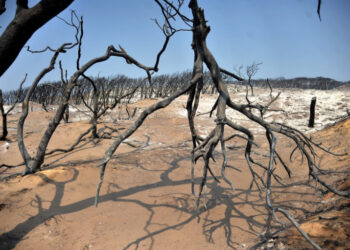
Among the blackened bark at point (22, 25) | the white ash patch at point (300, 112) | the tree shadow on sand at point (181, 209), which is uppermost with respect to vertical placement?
the blackened bark at point (22, 25)

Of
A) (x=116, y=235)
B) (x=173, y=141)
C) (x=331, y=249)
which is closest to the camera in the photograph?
(x=331, y=249)

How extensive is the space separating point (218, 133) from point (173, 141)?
3.50m

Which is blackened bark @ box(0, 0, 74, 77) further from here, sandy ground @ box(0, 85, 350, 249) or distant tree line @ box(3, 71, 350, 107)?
distant tree line @ box(3, 71, 350, 107)

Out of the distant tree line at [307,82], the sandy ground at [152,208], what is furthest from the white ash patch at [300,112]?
the distant tree line at [307,82]

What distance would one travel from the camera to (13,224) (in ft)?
8.30

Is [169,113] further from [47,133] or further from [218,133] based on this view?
[218,133]

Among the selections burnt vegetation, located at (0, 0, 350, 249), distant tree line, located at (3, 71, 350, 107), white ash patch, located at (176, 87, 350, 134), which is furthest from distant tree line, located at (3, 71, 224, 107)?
burnt vegetation, located at (0, 0, 350, 249)

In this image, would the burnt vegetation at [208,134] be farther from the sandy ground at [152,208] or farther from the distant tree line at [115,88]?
the distant tree line at [115,88]

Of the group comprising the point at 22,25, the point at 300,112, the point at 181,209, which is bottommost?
the point at 181,209

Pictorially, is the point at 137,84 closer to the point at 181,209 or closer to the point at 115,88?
the point at 115,88

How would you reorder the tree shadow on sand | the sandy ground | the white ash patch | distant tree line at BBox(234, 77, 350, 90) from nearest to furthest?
1. the sandy ground
2. the tree shadow on sand
3. the white ash patch
4. distant tree line at BBox(234, 77, 350, 90)

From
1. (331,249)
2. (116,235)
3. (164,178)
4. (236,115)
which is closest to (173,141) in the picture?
(164,178)

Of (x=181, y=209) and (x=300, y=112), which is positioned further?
(x=300, y=112)

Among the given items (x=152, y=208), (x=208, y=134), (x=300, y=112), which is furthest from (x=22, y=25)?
(x=300, y=112)
